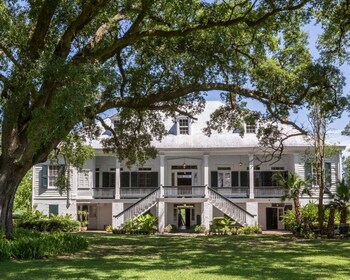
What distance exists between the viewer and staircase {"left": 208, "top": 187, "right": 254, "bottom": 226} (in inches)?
1139

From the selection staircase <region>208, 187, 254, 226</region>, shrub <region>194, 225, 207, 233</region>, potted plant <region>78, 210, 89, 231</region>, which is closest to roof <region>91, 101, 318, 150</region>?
staircase <region>208, 187, 254, 226</region>

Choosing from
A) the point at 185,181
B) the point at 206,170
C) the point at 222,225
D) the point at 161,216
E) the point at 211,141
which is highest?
the point at 211,141

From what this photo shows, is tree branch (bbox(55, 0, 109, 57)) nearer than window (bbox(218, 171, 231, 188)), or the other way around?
tree branch (bbox(55, 0, 109, 57))

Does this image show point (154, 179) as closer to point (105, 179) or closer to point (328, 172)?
point (105, 179)

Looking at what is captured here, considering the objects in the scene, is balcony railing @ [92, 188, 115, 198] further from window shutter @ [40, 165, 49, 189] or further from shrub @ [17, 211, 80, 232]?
window shutter @ [40, 165, 49, 189]

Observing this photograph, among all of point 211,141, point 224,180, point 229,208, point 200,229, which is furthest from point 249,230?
point 211,141

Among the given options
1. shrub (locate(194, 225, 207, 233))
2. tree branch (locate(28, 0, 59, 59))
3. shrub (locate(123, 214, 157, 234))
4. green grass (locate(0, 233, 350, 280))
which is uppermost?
tree branch (locate(28, 0, 59, 59))

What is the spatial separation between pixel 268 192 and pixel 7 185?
802 inches

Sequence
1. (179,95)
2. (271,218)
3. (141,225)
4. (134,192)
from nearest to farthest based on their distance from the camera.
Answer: (179,95), (141,225), (134,192), (271,218)

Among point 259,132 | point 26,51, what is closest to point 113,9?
point 26,51

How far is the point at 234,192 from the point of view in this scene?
3200cm

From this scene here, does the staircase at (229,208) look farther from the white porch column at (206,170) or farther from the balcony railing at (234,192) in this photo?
the balcony railing at (234,192)

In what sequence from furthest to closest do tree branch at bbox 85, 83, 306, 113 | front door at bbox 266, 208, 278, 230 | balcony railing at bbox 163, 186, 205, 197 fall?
front door at bbox 266, 208, 278, 230 < balcony railing at bbox 163, 186, 205, 197 < tree branch at bbox 85, 83, 306, 113

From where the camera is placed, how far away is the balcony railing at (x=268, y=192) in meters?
31.7
